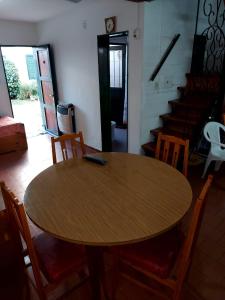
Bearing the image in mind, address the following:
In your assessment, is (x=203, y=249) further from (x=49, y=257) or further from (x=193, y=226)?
(x=49, y=257)

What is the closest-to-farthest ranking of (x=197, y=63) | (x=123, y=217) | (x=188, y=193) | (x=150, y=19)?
(x=123, y=217) → (x=188, y=193) → (x=150, y=19) → (x=197, y=63)

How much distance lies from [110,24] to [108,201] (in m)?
2.65

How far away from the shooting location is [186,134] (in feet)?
10.4

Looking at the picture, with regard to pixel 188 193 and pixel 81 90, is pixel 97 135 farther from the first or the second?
pixel 188 193

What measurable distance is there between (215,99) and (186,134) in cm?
66

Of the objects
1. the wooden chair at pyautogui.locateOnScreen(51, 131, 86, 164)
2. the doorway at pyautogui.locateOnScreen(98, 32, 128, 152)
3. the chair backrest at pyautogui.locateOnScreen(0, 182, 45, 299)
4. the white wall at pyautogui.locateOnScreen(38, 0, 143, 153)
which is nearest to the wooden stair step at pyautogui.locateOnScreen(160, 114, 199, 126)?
the white wall at pyautogui.locateOnScreen(38, 0, 143, 153)

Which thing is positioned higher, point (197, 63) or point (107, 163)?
point (197, 63)

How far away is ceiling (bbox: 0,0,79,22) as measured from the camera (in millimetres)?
3117

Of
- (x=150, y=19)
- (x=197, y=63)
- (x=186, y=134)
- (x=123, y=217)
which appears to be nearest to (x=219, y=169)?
(x=186, y=134)

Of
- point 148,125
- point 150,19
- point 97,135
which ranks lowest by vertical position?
point 97,135

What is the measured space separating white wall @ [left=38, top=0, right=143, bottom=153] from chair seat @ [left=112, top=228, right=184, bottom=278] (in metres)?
1.99

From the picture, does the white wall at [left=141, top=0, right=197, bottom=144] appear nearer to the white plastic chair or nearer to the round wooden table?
the white plastic chair

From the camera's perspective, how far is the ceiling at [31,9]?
3.12 m

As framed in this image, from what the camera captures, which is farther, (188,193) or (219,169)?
(219,169)
